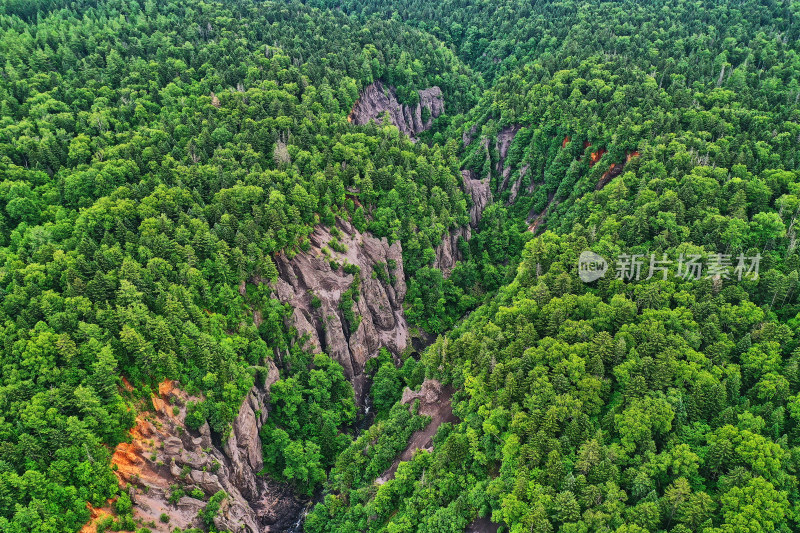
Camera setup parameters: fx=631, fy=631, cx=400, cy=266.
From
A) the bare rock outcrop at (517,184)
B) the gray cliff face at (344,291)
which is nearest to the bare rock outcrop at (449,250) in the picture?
the gray cliff face at (344,291)

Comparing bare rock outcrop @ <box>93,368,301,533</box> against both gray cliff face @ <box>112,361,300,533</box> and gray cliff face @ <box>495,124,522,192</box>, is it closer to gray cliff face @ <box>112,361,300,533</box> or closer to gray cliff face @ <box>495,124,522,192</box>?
gray cliff face @ <box>112,361,300,533</box>

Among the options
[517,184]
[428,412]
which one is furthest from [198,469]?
[517,184]

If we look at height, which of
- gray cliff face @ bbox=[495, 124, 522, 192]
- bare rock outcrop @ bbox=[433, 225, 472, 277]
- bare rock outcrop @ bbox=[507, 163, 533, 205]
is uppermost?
gray cliff face @ bbox=[495, 124, 522, 192]

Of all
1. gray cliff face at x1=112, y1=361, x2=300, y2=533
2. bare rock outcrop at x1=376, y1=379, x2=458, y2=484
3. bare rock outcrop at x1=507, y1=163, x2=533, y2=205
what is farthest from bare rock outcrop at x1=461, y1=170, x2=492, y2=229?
gray cliff face at x1=112, y1=361, x2=300, y2=533

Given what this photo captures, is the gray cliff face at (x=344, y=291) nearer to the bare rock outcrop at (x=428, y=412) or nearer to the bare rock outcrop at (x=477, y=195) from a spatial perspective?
the bare rock outcrop at (x=428, y=412)

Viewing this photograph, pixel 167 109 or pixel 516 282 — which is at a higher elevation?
pixel 167 109

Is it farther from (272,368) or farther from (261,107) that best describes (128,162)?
(272,368)

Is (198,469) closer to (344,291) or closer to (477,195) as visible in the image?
(344,291)

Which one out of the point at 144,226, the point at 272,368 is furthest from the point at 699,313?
the point at 144,226
